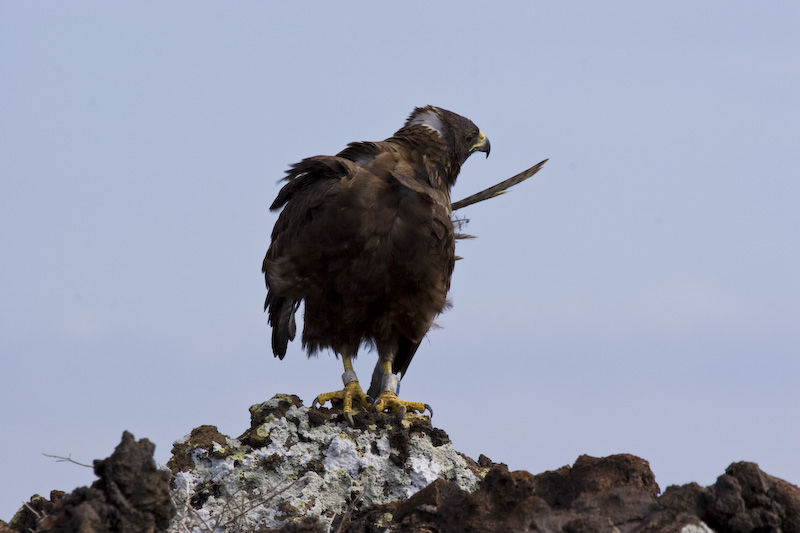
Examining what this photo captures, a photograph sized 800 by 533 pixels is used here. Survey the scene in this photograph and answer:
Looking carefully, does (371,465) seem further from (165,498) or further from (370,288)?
(165,498)

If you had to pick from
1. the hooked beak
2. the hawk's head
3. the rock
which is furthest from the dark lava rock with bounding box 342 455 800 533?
the hooked beak

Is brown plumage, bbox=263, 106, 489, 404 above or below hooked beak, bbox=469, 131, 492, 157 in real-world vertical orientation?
below

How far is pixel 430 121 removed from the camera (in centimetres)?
695

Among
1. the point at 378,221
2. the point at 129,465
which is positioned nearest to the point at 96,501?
the point at 129,465

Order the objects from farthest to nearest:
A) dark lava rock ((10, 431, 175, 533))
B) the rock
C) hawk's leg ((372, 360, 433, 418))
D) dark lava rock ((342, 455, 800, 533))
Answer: hawk's leg ((372, 360, 433, 418))
the rock
dark lava rock ((342, 455, 800, 533))
dark lava rock ((10, 431, 175, 533))

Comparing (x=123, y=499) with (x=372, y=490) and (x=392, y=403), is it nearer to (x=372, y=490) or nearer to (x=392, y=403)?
(x=372, y=490)

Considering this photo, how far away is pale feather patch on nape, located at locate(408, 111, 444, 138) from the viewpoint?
6895 mm

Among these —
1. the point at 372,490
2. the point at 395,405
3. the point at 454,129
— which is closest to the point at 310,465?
the point at 372,490

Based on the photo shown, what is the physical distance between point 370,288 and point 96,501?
120 inches

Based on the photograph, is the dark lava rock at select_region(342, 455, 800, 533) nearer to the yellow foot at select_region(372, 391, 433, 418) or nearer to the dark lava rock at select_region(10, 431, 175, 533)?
the dark lava rock at select_region(10, 431, 175, 533)

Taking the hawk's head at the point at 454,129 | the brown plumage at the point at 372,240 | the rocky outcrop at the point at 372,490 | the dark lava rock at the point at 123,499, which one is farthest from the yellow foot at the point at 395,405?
the dark lava rock at the point at 123,499

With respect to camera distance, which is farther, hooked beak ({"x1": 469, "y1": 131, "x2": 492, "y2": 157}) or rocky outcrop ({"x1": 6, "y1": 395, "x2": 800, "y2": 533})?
hooked beak ({"x1": 469, "y1": 131, "x2": 492, "y2": 157})

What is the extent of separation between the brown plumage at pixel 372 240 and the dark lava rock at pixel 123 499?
2824 millimetres

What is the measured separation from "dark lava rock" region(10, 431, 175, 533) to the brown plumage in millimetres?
2824
